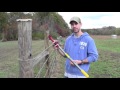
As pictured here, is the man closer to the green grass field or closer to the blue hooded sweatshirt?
the blue hooded sweatshirt

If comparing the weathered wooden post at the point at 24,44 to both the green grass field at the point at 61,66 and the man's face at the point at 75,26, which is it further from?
the green grass field at the point at 61,66

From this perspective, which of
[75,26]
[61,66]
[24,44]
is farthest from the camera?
[61,66]

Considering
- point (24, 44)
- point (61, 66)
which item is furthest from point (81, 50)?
point (61, 66)

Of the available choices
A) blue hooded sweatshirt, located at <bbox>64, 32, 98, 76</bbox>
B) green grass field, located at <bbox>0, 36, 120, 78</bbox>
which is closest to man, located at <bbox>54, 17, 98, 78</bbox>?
blue hooded sweatshirt, located at <bbox>64, 32, 98, 76</bbox>

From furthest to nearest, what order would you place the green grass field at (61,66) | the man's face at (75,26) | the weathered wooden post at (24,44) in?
the green grass field at (61,66) < the man's face at (75,26) < the weathered wooden post at (24,44)

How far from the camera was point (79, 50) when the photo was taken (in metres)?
3.16

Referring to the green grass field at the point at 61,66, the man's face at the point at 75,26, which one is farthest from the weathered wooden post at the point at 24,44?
the green grass field at the point at 61,66

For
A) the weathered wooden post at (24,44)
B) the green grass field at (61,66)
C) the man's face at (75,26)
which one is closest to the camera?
the weathered wooden post at (24,44)

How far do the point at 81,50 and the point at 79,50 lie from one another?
0.02m

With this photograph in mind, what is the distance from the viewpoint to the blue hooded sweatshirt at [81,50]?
3.13 metres

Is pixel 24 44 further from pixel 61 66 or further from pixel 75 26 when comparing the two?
pixel 61 66

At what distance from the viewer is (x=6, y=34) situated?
95.1 ft
